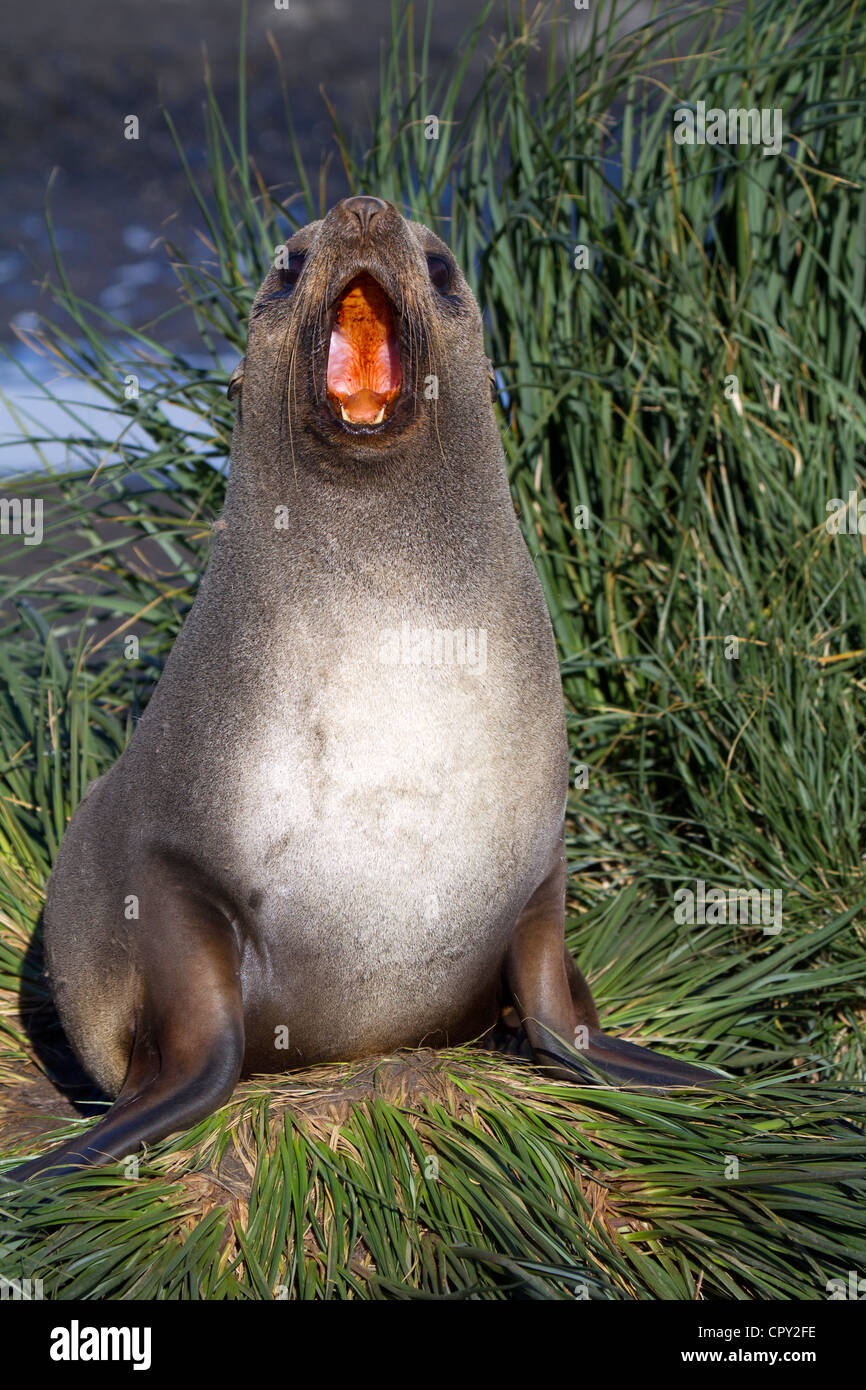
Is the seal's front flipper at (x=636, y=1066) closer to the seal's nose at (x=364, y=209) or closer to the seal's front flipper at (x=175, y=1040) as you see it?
the seal's front flipper at (x=175, y=1040)

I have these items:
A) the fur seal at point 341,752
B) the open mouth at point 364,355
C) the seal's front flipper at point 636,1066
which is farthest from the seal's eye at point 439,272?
the seal's front flipper at point 636,1066

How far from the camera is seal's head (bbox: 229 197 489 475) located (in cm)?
283

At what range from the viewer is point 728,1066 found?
3.54m

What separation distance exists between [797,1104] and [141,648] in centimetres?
290

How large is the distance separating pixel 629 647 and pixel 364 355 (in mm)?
2000

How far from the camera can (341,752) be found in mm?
2826

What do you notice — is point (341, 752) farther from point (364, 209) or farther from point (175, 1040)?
point (364, 209)

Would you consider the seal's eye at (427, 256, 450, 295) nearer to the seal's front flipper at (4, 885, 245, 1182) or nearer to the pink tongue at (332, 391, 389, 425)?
the pink tongue at (332, 391, 389, 425)

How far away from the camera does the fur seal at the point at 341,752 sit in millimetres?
2820

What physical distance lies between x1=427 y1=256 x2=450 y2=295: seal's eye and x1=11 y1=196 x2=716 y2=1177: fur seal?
0.04 meters

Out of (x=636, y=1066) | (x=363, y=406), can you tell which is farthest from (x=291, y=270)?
(x=636, y=1066)

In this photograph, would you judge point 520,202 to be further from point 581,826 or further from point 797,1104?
point 797,1104

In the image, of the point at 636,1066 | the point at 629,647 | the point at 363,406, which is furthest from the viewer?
the point at 629,647

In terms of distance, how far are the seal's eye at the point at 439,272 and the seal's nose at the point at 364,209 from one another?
0.37m
